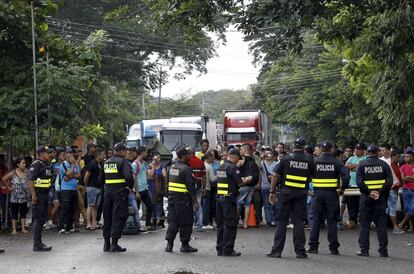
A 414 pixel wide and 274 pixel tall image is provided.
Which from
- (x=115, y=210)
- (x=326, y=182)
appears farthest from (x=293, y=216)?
(x=115, y=210)

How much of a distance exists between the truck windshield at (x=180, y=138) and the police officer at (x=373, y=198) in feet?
62.6

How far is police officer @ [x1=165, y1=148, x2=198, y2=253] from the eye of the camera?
40.2 ft

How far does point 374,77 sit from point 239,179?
8792 millimetres

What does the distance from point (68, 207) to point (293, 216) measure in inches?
228

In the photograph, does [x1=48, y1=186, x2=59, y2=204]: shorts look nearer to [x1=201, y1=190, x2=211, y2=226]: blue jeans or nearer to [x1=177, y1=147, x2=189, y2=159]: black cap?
[x1=201, y1=190, x2=211, y2=226]: blue jeans

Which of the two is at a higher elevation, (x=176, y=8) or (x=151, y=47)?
(x=151, y=47)

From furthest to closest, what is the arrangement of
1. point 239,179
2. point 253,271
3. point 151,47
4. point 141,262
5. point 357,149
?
1. point 151,47
2. point 357,149
3. point 239,179
4. point 141,262
5. point 253,271

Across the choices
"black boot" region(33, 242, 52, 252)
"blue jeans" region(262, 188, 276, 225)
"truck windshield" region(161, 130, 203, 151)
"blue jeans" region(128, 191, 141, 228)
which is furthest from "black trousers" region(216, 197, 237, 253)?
"truck windshield" region(161, 130, 203, 151)

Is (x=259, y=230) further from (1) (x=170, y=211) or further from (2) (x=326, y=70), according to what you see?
(2) (x=326, y=70)

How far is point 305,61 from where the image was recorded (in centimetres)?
5128

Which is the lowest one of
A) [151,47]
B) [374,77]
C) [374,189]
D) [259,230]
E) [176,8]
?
[259,230]

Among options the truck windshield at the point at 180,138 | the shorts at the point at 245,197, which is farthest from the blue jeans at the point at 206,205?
the truck windshield at the point at 180,138

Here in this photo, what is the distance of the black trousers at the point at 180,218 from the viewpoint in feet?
40.2

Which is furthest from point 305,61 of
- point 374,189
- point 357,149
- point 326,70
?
point 374,189
